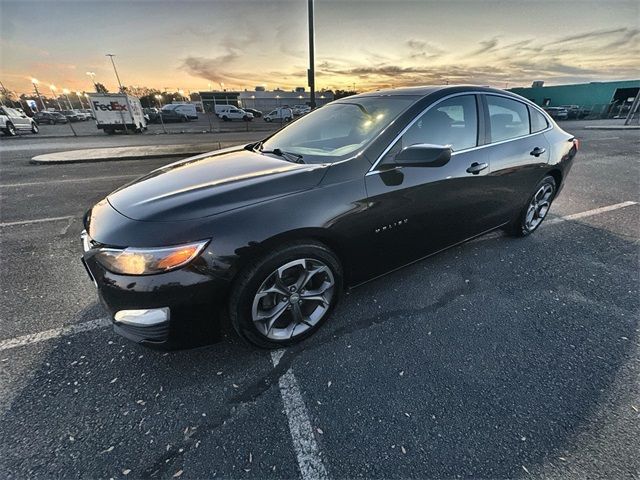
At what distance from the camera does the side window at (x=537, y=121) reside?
3.36 meters

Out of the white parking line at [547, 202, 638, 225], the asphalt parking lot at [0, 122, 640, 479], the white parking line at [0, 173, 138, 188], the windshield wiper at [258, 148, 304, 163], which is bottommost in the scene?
the white parking line at [547, 202, 638, 225]

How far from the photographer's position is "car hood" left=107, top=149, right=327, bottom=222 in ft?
5.71

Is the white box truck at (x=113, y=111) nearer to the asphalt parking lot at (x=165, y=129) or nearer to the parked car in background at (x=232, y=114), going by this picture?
the asphalt parking lot at (x=165, y=129)

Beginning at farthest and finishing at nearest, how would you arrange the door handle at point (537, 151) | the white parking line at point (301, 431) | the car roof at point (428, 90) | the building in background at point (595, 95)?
the building in background at point (595, 95), the door handle at point (537, 151), the car roof at point (428, 90), the white parking line at point (301, 431)

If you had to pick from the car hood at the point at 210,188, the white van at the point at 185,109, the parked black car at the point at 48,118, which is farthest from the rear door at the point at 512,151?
the parked black car at the point at 48,118

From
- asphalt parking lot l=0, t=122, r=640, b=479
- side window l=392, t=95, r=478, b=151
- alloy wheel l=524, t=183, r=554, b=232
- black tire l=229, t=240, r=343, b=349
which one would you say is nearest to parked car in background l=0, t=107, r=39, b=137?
asphalt parking lot l=0, t=122, r=640, b=479

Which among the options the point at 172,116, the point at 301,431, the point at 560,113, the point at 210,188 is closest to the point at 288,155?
the point at 210,188

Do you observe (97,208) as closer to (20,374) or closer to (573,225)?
(20,374)

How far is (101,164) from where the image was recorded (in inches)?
346

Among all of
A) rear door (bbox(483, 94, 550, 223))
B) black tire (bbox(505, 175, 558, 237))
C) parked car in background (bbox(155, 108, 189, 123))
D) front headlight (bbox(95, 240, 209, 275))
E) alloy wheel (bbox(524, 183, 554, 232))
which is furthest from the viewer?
parked car in background (bbox(155, 108, 189, 123))

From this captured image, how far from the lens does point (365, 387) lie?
6.01ft

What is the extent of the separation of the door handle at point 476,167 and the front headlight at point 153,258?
226cm

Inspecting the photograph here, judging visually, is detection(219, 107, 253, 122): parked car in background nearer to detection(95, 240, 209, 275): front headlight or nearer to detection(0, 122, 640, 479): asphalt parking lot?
detection(0, 122, 640, 479): asphalt parking lot

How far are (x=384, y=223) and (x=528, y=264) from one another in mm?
1945
